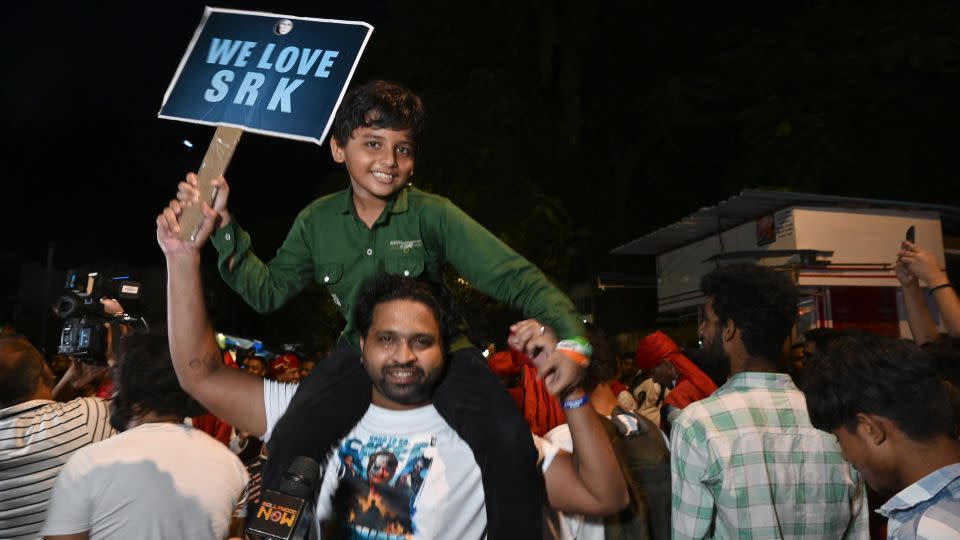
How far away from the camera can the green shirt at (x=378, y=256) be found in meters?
2.80

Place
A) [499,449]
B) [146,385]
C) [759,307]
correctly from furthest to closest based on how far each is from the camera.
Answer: [759,307]
[146,385]
[499,449]

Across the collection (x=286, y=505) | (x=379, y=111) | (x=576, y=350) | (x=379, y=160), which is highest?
(x=379, y=111)

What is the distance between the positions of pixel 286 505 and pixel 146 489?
1.07 meters

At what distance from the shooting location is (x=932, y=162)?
1300 cm

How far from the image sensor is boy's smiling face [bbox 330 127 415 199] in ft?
9.83

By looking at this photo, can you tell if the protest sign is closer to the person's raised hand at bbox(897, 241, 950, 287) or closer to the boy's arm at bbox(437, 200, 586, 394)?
the boy's arm at bbox(437, 200, 586, 394)

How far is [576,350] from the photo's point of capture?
257 centimetres

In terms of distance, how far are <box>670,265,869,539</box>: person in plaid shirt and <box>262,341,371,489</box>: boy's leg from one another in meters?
1.56

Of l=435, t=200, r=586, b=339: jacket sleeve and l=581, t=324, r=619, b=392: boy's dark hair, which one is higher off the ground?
l=435, t=200, r=586, b=339: jacket sleeve

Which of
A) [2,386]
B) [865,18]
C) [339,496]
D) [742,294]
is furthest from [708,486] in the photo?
[865,18]

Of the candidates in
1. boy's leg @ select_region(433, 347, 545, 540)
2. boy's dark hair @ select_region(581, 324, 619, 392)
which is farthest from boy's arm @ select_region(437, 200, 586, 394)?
boy's dark hair @ select_region(581, 324, 619, 392)

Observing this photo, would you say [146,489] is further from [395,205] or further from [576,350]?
[576,350]

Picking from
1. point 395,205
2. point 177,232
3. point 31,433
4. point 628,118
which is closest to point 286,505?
point 177,232

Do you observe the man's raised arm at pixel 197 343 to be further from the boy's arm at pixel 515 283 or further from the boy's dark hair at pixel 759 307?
the boy's dark hair at pixel 759 307
